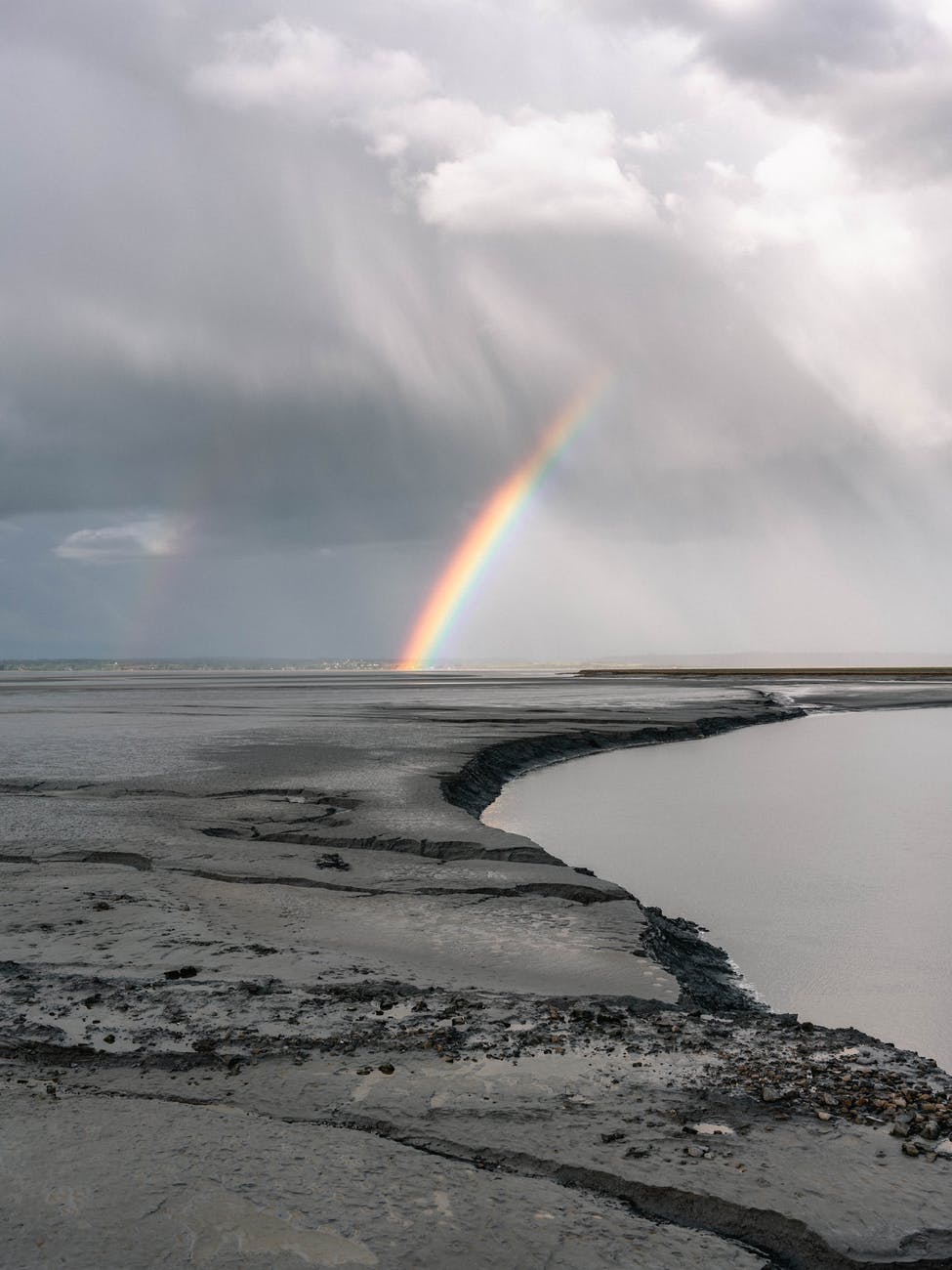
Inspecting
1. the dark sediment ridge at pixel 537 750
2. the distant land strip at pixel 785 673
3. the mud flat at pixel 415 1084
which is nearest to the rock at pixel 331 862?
→ the mud flat at pixel 415 1084

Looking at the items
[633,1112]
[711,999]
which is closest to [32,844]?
[711,999]

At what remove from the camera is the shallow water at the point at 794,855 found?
624 centimetres

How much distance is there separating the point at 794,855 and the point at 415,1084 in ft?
25.1

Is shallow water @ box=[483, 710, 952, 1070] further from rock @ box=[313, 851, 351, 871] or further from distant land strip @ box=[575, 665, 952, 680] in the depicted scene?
distant land strip @ box=[575, 665, 952, 680]

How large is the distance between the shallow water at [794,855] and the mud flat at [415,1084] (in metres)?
0.73

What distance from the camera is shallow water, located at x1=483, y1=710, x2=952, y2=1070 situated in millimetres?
6238

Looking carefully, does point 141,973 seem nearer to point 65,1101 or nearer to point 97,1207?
point 65,1101

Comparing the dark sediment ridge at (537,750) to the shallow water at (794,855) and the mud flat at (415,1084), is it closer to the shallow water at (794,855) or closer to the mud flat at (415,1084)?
the shallow water at (794,855)

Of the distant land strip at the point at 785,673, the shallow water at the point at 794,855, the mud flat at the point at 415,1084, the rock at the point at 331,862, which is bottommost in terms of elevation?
the shallow water at the point at 794,855

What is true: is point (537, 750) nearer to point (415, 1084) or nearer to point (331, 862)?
point (331, 862)

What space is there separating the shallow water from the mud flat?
734 millimetres

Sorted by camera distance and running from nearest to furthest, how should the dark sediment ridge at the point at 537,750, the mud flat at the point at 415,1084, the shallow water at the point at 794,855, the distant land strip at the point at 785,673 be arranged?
the mud flat at the point at 415,1084, the shallow water at the point at 794,855, the dark sediment ridge at the point at 537,750, the distant land strip at the point at 785,673

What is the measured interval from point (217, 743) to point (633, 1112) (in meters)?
16.5

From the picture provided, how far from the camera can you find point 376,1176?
3377 mm
